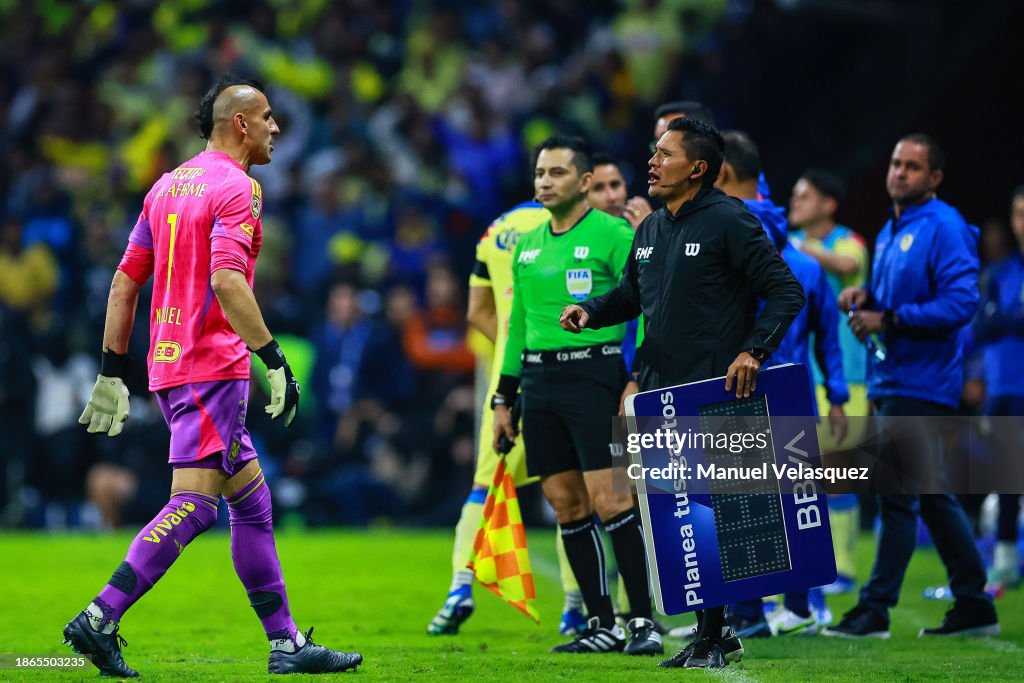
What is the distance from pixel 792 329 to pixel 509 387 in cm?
164

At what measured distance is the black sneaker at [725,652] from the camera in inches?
224

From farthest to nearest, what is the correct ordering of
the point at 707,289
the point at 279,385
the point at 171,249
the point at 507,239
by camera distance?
1. the point at 507,239
2. the point at 707,289
3. the point at 171,249
4. the point at 279,385

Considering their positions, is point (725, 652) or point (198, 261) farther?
point (725, 652)

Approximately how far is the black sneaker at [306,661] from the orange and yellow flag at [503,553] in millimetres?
1253

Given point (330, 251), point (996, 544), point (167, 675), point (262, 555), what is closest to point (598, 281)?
point (262, 555)

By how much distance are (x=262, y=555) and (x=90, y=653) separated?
75 centimetres

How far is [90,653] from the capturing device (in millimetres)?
5172

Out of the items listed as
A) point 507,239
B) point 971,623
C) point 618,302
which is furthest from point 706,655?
point 507,239

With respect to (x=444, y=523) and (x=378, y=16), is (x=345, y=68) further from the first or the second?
(x=444, y=523)

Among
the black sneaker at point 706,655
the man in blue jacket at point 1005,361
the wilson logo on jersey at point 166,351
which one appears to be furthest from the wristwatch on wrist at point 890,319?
the wilson logo on jersey at point 166,351

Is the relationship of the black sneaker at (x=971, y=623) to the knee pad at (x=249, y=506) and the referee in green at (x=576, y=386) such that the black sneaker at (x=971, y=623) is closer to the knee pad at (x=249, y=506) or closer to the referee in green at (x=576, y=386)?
the referee in green at (x=576, y=386)

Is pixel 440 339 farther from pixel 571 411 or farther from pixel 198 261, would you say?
pixel 198 261

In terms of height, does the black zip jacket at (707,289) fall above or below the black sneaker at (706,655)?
above

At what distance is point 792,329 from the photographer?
7480 millimetres
